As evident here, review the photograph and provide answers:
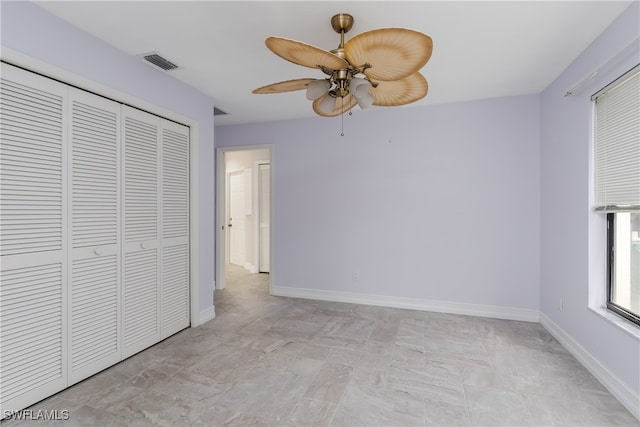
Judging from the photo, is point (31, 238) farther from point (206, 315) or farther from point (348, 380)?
point (348, 380)

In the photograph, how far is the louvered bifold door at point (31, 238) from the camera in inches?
71.3

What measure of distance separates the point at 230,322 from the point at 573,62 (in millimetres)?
4015

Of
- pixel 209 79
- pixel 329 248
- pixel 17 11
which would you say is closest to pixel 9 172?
pixel 17 11

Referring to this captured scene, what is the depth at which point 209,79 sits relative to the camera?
3020 millimetres

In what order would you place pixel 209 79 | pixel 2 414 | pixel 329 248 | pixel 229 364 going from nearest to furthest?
pixel 2 414
pixel 229 364
pixel 209 79
pixel 329 248

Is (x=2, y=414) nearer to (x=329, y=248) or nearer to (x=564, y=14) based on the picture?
(x=329, y=248)

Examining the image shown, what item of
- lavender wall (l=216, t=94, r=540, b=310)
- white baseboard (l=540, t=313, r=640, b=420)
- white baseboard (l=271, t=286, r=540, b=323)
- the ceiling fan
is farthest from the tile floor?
the ceiling fan

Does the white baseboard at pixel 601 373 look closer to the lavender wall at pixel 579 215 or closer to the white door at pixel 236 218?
the lavender wall at pixel 579 215

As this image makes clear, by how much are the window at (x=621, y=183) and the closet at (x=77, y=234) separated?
140 inches

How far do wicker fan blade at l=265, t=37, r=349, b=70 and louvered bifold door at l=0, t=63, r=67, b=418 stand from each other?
1.62m

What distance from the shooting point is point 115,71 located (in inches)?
95.3

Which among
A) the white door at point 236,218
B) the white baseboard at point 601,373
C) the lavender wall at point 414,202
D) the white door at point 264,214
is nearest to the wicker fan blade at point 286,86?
the lavender wall at point 414,202

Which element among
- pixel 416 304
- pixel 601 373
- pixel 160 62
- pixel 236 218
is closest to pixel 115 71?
pixel 160 62

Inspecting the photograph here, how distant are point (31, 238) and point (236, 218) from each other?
4.75 meters
